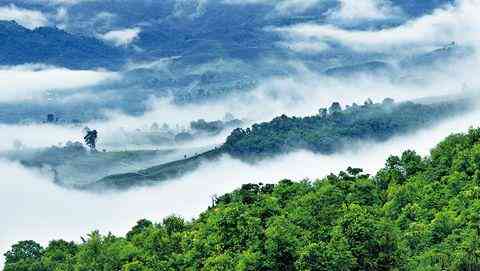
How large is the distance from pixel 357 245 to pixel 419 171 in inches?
2141

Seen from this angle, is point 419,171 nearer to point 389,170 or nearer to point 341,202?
point 389,170

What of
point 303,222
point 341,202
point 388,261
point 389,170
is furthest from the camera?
point 389,170

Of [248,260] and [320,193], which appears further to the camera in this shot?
[320,193]

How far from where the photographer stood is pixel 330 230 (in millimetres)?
117812

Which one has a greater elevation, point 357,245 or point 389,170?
point 389,170

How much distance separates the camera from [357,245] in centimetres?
11056

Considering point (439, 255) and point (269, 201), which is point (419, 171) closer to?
point (269, 201)

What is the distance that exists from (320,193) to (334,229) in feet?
84.3

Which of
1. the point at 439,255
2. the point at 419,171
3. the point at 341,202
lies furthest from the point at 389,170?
the point at 439,255

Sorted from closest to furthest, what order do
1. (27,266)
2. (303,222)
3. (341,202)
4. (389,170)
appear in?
1. (303,222)
2. (341,202)
3. (27,266)
4. (389,170)

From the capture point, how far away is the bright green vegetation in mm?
110938

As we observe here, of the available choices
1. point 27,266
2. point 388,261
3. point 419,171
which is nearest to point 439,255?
point 388,261

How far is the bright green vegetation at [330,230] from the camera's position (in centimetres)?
11094

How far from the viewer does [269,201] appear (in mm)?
135375
